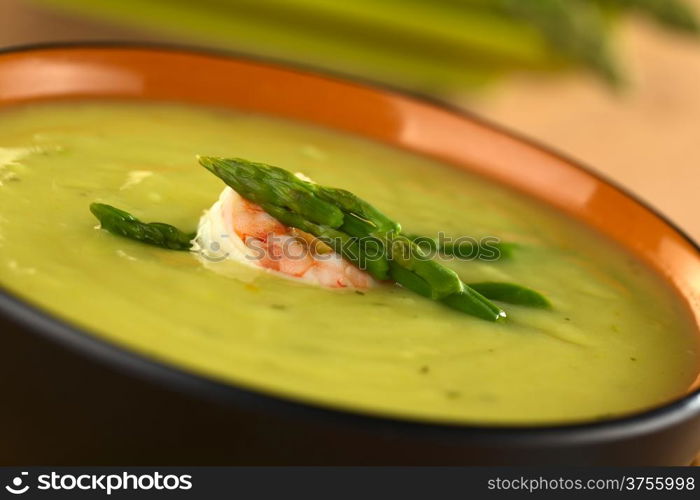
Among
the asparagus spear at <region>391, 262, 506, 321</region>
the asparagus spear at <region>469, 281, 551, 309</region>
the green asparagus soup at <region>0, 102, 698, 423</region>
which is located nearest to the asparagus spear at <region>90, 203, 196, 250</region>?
the green asparagus soup at <region>0, 102, 698, 423</region>

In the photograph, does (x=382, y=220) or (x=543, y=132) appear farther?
(x=543, y=132)

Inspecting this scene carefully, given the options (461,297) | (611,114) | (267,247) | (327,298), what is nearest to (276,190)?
(267,247)

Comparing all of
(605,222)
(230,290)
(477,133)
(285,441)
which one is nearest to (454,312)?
(230,290)

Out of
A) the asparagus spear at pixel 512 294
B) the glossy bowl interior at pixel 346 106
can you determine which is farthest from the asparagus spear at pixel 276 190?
the glossy bowl interior at pixel 346 106

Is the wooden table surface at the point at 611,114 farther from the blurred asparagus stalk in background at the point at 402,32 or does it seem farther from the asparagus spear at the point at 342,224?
the asparagus spear at the point at 342,224

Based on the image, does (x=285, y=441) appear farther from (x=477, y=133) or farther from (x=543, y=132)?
(x=543, y=132)

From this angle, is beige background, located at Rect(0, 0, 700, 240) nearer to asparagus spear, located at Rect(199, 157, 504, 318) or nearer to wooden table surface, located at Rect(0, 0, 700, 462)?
wooden table surface, located at Rect(0, 0, 700, 462)

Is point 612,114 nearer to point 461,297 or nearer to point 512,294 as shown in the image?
point 512,294
